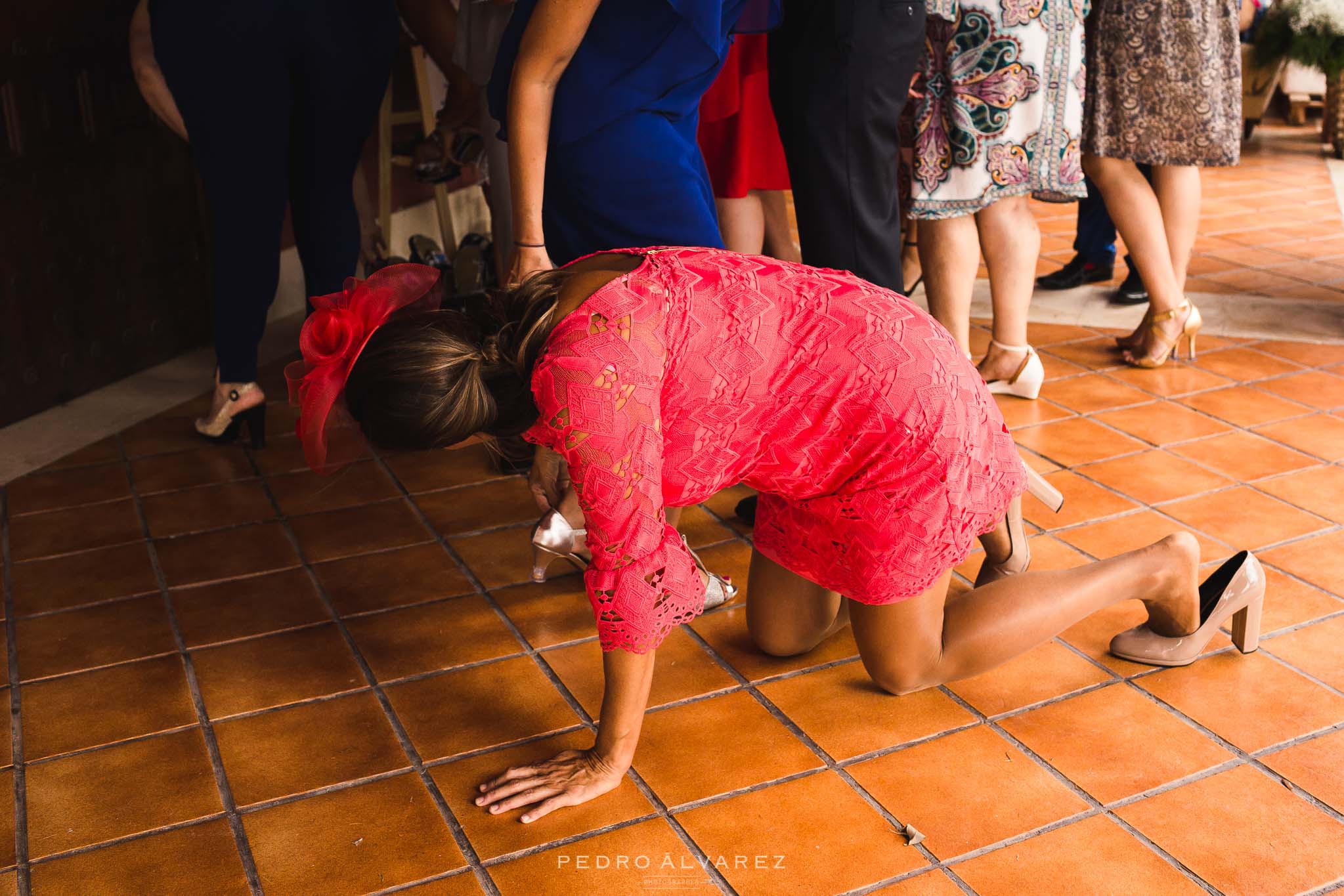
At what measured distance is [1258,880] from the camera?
1.52m

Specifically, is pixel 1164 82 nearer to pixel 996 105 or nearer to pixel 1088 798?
pixel 996 105

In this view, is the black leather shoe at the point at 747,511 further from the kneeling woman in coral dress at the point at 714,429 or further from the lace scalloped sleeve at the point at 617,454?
the lace scalloped sleeve at the point at 617,454

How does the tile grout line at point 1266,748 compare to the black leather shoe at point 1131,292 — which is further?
the black leather shoe at point 1131,292

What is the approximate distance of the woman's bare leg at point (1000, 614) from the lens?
1791mm

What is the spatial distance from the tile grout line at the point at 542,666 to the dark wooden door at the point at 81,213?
3.16ft

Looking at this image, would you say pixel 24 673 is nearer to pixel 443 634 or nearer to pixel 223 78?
pixel 443 634

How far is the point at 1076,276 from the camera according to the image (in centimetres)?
405

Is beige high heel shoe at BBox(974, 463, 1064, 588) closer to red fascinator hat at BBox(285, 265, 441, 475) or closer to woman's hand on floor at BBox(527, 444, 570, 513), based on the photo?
woman's hand on floor at BBox(527, 444, 570, 513)

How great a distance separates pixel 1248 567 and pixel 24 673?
2029 mm

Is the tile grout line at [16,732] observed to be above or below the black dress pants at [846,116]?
below

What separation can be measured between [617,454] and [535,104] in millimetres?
691

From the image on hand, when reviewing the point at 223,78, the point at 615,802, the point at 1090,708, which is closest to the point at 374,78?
the point at 223,78

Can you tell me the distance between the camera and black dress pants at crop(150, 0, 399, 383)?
8.38 ft

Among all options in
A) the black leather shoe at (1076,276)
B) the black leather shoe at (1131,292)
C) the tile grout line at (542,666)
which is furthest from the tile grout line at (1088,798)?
the black leather shoe at (1076,276)
